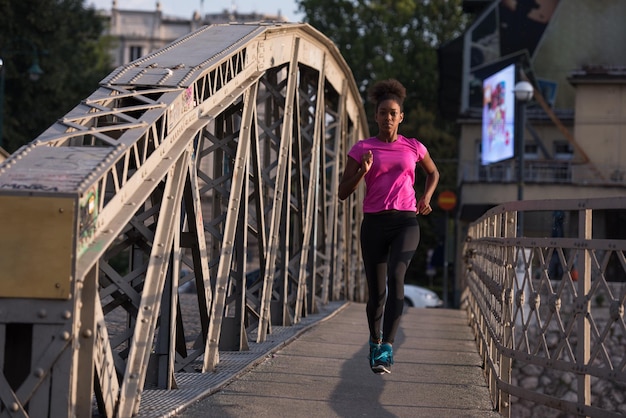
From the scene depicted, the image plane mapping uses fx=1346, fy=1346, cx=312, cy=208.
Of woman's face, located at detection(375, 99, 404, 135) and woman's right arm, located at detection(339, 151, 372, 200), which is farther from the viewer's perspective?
woman's face, located at detection(375, 99, 404, 135)

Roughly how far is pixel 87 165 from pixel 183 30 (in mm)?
94212

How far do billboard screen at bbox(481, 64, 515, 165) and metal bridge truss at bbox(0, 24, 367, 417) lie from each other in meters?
31.9

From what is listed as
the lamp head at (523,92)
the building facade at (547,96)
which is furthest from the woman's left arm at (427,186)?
the building facade at (547,96)

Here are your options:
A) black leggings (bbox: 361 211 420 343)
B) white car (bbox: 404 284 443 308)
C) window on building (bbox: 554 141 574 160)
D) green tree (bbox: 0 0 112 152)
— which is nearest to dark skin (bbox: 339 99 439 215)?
black leggings (bbox: 361 211 420 343)

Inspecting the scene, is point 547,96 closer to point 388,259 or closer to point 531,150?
point 531,150

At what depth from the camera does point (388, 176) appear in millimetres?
8508

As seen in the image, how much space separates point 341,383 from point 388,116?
79.3 inches

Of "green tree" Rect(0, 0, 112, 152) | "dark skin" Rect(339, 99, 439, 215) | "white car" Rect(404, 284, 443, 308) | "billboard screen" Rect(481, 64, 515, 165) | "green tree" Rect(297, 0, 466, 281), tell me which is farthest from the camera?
"green tree" Rect(297, 0, 466, 281)

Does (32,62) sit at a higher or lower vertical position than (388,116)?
higher

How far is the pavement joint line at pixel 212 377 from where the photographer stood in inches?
296

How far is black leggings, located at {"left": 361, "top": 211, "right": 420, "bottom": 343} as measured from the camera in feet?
27.8

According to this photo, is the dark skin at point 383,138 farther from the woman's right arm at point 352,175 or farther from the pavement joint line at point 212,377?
the pavement joint line at point 212,377

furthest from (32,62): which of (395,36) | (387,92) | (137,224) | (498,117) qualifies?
(137,224)

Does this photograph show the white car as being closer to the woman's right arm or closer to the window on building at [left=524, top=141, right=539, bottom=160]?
the window on building at [left=524, top=141, right=539, bottom=160]
